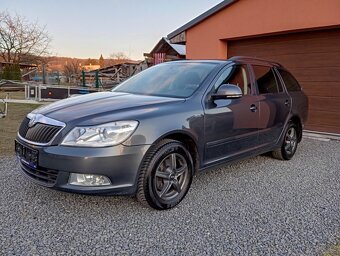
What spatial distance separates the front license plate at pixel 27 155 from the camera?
3.15 meters

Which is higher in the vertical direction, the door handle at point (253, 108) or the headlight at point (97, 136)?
the door handle at point (253, 108)

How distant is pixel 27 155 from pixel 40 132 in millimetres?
308

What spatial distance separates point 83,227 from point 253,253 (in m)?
1.53

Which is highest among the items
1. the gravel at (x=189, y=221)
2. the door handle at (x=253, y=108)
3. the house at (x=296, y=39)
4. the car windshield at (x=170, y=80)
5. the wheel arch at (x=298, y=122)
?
the house at (x=296, y=39)

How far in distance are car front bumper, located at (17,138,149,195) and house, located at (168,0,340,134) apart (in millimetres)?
5852

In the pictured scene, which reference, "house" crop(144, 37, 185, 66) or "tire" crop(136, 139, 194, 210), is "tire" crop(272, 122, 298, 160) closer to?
"tire" crop(136, 139, 194, 210)

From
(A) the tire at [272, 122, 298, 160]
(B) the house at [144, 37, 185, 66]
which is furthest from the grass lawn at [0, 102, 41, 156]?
(B) the house at [144, 37, 185, 66]

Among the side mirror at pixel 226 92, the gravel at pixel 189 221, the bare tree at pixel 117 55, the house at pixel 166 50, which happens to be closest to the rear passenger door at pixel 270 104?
the gravel at pixel 189 221

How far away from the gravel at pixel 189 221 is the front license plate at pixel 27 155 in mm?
489

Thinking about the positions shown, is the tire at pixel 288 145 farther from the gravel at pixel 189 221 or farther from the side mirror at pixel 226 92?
the side mirror at pixel 226 92

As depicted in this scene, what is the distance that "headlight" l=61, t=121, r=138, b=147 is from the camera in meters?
2.97

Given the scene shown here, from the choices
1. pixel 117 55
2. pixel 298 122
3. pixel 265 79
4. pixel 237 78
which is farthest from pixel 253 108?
pixel 117 55

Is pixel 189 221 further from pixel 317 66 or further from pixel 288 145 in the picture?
pixel 317 66

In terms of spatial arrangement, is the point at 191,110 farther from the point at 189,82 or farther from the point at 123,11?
the point at 123,11
